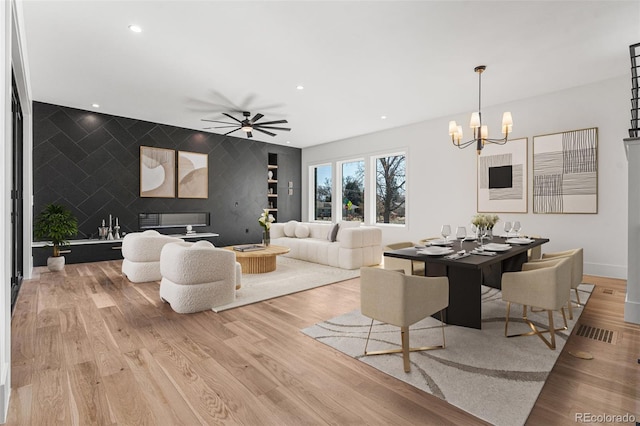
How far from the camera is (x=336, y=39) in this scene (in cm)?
342

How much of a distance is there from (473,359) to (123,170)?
691 centimetres

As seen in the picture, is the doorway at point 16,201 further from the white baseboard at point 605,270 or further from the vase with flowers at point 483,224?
the white baseboard at point 605,270

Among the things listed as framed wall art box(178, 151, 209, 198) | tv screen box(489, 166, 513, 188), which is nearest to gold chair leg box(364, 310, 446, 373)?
tv screen box(489, 166, 513, 188)

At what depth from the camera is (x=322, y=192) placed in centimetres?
940

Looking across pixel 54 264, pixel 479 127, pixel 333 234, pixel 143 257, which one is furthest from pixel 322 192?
pixel 54 264

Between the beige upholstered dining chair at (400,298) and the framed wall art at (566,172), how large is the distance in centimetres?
386

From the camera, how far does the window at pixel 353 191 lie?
826 cm

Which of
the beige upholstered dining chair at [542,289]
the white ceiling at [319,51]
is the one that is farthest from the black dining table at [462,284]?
the white ceiling at [319,51]

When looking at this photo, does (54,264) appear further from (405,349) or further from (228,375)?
(405,349)

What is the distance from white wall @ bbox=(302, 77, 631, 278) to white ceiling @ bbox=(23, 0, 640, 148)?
1.05 feet

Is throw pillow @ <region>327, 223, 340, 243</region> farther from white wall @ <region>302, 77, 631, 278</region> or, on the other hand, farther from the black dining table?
the black dining table

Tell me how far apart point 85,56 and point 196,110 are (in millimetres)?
2184

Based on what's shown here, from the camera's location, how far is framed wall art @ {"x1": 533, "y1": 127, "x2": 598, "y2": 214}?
15.3 feet

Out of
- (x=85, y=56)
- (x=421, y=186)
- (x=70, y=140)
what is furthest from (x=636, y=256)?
(x=70, y=140)
